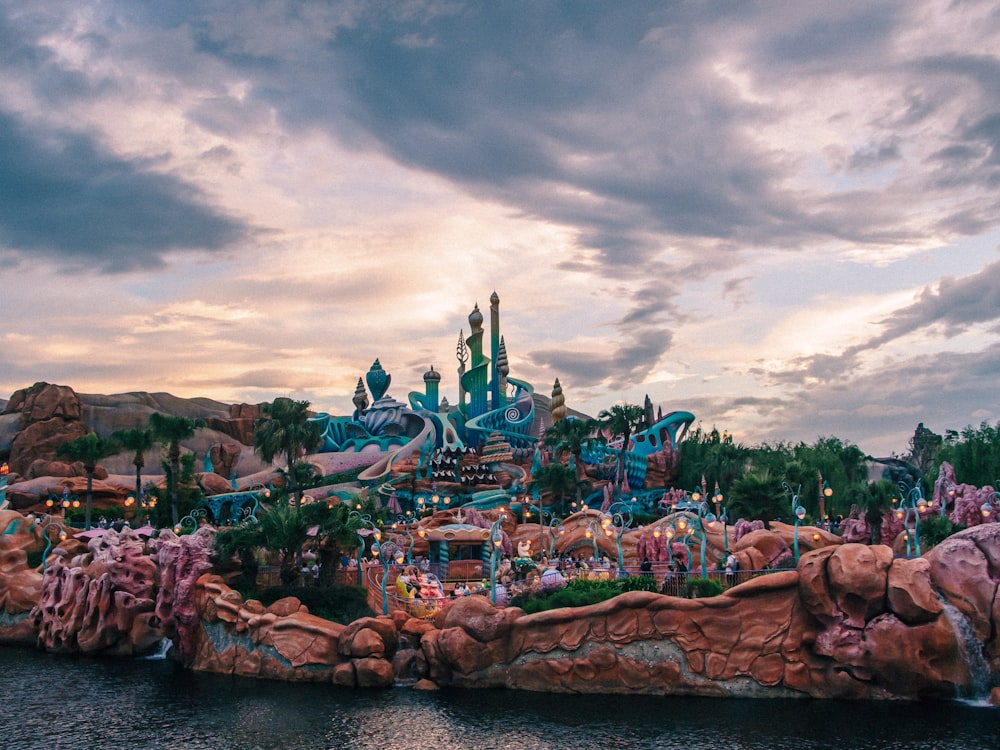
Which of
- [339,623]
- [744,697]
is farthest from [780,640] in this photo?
[339,623]

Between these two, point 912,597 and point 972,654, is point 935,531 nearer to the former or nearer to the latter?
point 972,654

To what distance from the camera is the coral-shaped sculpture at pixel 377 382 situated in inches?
4048

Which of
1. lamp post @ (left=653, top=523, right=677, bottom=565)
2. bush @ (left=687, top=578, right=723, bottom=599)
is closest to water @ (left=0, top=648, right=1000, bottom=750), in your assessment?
bush @ (left=687, top=578, right=723, bottom=599)

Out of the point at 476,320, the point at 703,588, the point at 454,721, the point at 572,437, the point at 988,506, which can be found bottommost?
the point at 454,721

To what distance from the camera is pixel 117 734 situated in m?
21.6

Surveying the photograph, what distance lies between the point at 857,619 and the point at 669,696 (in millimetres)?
5222

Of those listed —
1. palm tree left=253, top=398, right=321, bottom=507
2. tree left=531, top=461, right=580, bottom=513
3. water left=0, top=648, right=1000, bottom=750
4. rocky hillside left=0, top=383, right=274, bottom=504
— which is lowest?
water left=0, top=648, right=1000, bottom=750

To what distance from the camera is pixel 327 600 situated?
29.5 metres

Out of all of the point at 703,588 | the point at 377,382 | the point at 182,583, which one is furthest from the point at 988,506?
the point at 377,382

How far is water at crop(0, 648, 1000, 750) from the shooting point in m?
19.5

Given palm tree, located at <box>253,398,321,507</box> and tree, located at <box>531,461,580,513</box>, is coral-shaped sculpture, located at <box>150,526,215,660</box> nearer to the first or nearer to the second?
palm tree, located at <box>253,398,321,507</box>

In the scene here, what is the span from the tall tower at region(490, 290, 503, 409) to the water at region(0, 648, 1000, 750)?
69152mm

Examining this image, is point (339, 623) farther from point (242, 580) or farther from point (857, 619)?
point (857, 619)

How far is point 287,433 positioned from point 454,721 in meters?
25.4
